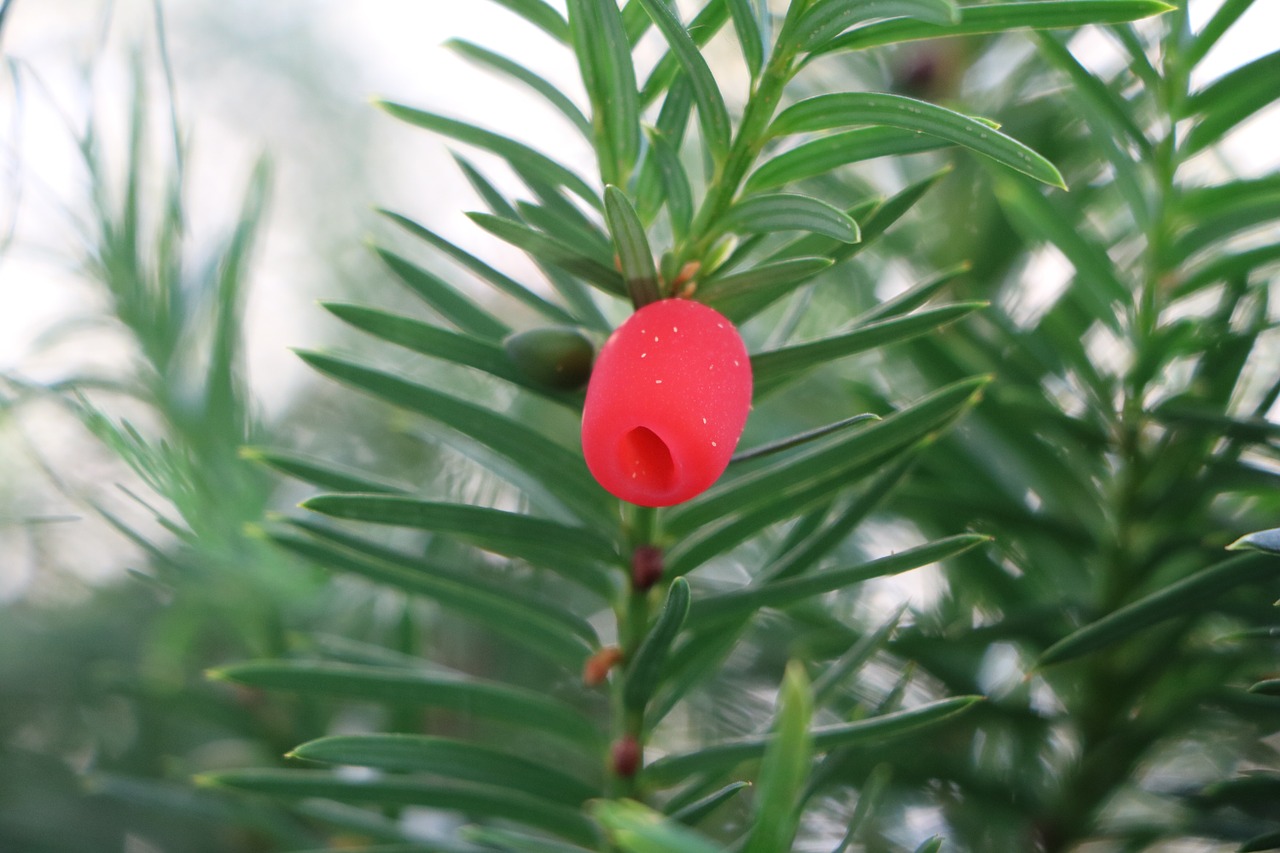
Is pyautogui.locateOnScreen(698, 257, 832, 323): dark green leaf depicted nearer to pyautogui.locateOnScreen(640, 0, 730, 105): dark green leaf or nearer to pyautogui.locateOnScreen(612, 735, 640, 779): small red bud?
pyautogui.locateOnScreen(640, 0, 730, 105): dark green leaf

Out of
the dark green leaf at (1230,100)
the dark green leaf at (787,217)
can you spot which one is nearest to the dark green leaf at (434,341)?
the dark green leaf at (787,217)

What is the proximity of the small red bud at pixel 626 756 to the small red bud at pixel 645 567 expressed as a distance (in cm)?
7

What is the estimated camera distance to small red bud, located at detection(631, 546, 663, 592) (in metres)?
0.47

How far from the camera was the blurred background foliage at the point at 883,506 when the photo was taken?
0.54 metres

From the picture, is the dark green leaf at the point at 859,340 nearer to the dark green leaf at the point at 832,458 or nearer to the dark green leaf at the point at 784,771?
the dark green leaf at the point at 832,458

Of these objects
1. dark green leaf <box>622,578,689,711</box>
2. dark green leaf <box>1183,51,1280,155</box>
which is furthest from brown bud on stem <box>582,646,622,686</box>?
dark green leaf <box>1183,51,1280,155</box>

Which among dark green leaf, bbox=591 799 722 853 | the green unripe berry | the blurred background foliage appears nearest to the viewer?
dark green leaf, bbox=591 799 722 853

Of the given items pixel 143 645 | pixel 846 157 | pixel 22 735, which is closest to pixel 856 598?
pixel 846 157

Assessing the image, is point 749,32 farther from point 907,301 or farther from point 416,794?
point 416,794

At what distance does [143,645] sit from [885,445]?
0.65 metres

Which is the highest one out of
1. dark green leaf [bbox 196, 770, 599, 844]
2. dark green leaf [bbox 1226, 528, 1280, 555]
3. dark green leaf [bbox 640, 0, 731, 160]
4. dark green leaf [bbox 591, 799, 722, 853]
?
dark green leaf [bbox 640, 0, 731, 160]

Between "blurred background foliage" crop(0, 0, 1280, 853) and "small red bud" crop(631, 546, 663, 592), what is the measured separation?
0.08 m

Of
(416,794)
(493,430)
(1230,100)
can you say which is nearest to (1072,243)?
(1230,100)

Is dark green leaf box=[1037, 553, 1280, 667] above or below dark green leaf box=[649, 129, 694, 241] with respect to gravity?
below
